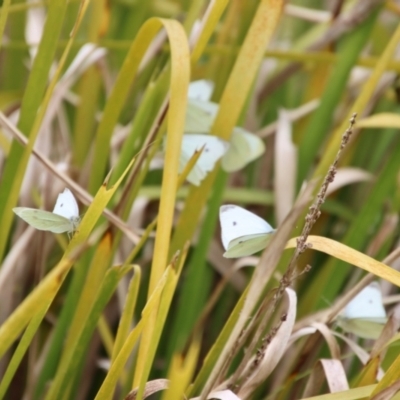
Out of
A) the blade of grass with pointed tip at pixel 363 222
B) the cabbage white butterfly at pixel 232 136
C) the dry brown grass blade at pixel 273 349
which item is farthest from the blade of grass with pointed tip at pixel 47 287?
the blade of grass with pointed tip at pixel 363 222

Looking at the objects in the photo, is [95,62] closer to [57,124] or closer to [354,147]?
[57,124]

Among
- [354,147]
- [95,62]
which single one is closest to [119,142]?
[95,62]

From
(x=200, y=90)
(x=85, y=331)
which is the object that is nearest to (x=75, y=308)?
(x=85, y=331)

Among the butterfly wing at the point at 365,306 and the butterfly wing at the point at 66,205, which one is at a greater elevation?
the butterfly wing at the point at 66,205

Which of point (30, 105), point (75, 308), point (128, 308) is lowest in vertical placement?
point (75, 308)

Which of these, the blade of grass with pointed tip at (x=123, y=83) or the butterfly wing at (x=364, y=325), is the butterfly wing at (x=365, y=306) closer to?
the butterfly wing at (x=364, y=325)

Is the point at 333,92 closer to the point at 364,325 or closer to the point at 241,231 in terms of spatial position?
the point at 364,325
